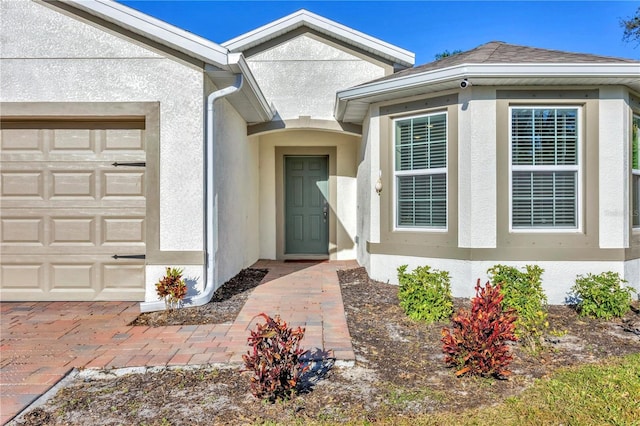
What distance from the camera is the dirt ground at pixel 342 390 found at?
2.57 m

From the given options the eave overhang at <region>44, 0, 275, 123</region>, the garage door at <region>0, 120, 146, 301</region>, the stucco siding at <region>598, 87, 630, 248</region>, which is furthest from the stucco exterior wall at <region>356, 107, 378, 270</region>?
the garage door at <region>0, 120, 146, 301</region>

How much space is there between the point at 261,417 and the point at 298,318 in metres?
2.00

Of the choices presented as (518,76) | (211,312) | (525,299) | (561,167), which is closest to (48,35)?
(211,312)

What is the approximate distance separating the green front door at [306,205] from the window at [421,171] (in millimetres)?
3345

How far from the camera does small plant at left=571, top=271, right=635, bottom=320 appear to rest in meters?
4.62

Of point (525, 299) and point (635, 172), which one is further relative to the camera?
point (635, 172)

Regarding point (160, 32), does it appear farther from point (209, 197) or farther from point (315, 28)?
point (315, 28)

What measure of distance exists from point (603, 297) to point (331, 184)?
5644 millimetres

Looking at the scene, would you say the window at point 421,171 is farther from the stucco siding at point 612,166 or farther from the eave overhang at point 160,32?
the eave overhang at point 160,32

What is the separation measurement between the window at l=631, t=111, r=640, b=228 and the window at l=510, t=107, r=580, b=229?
3.27 ft

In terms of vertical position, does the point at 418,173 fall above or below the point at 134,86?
below

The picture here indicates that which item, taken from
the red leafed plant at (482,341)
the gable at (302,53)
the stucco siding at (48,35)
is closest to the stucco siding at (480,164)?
the red leafed plant at (482,341)

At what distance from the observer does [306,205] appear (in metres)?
9.40

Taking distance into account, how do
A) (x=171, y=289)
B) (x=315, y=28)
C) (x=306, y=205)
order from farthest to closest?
(x=306, y=205), (x=315, y=28), (x=171, y=289)
